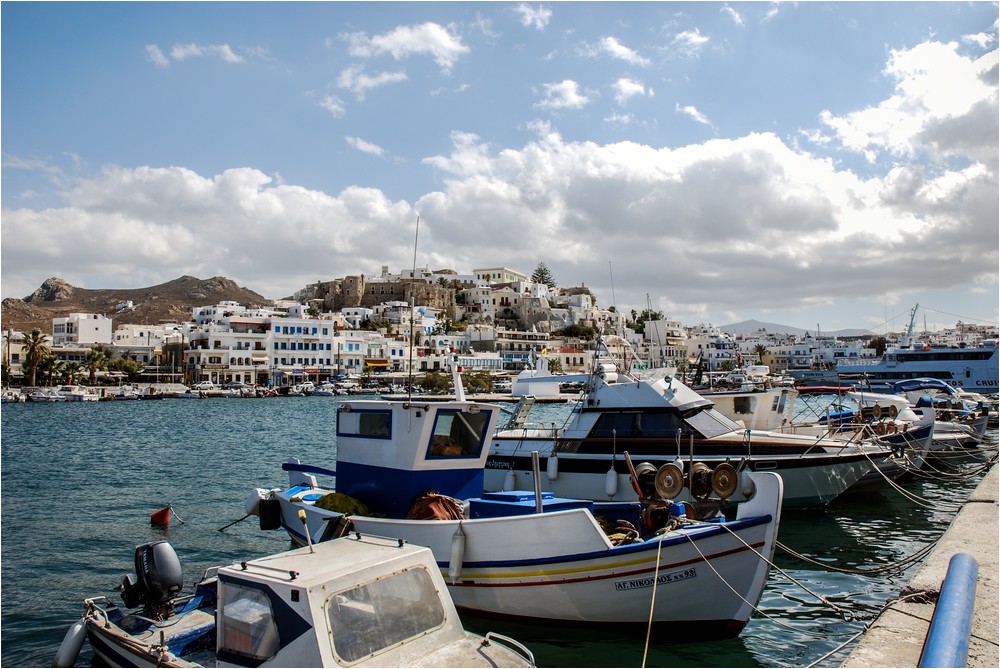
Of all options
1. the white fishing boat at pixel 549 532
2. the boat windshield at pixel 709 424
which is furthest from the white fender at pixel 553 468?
the white fishing boat at pixel 549 532

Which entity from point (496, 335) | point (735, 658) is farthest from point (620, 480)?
point (496, 335)

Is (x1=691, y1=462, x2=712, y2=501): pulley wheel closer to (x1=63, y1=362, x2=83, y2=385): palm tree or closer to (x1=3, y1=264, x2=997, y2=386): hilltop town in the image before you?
(x1=3, y1=264, x2=997, y2=386): hilltop town

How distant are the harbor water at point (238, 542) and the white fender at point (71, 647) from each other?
1.35m

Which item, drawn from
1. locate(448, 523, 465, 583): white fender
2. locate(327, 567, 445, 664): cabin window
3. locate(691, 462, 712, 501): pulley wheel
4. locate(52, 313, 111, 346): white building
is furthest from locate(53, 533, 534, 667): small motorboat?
locate(52, 313, 111, 346): white building

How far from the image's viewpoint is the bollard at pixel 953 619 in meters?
5.26

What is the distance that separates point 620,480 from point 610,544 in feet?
25.1

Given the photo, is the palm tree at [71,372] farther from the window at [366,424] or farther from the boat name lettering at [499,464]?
the window at [366,424]

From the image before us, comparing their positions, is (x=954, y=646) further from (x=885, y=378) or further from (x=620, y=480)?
(x=885, y=378)

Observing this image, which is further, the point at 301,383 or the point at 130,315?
the point at 130,315

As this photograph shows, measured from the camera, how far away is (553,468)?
55.5 ft

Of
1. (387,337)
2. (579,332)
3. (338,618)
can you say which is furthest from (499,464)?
(579,332)

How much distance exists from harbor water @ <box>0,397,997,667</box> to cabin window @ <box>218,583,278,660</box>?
3.96 meters

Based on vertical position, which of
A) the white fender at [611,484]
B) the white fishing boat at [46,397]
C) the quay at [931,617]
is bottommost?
the white fishing boat at [46,397]

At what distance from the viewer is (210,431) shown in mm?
41875
